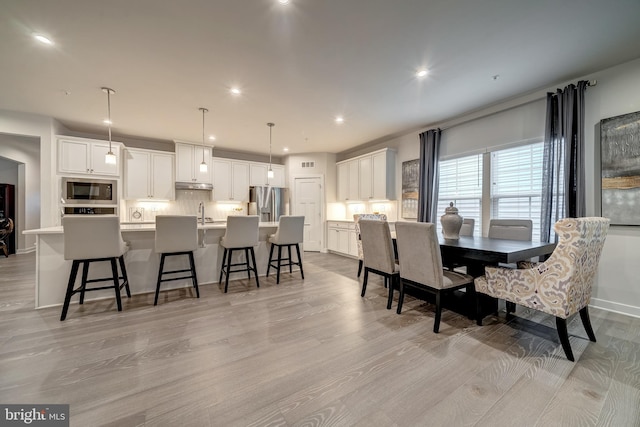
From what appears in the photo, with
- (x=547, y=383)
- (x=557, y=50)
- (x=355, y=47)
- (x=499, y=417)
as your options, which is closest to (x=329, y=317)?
(x=499, y=417)

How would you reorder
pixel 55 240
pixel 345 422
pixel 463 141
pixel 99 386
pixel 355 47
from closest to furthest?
pixel 345 422
pixel 99 386
pixel 355 47
pixel 55 240
pixel 463 141

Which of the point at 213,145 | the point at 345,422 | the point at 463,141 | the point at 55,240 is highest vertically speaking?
the point at 213,145

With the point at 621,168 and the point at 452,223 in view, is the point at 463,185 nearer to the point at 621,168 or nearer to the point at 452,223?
the point at 452,223

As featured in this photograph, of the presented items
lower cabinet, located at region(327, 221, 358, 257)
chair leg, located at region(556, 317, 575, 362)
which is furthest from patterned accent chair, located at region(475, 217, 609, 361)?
lower cabinet, located at region(327, 221, 358, 257)

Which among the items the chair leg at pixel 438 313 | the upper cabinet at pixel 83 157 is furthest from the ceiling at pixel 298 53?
the chair leg at pixel 438 313

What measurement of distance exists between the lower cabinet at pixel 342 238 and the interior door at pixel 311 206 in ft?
1.05

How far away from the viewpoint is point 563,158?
2816 millimetres

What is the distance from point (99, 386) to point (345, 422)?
1.49 metres

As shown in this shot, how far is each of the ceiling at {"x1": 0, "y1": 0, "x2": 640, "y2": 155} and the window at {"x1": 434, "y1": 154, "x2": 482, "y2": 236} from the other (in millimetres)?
816

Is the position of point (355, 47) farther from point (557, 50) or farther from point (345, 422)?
point (345, 422)

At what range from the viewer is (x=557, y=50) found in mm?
2254

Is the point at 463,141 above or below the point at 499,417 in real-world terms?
above

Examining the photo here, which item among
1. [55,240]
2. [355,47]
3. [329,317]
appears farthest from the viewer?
[55,240]

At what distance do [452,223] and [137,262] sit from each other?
3882 mm
